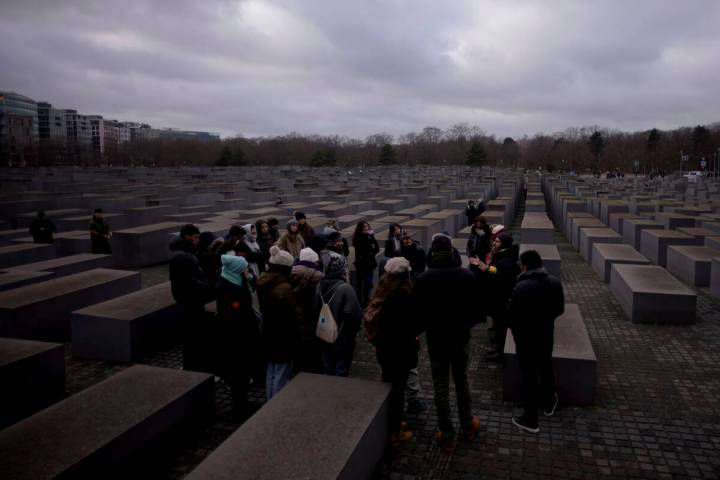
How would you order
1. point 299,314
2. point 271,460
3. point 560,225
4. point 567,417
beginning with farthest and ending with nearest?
point 560,225 → point 567,417 → point 299,314 → point 271,460

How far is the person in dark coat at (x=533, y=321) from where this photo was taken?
4.89 m

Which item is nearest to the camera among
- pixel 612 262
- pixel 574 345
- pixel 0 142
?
pixel 574 345

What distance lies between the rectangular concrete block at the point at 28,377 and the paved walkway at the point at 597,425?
1.52 feet

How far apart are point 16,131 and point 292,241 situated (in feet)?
388

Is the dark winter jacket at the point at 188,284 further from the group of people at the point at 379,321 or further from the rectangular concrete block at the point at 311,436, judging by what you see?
the rectangular concrete block at the point at 311,436

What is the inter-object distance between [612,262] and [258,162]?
309 ft

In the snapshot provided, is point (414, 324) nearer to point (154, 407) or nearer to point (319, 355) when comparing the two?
point (319, 355)

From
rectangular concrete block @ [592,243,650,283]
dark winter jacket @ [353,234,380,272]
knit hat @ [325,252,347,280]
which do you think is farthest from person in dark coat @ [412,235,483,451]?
rectangular concrete block @ [592,243,650,283]

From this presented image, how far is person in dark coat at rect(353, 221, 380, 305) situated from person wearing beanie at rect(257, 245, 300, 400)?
11.4ft

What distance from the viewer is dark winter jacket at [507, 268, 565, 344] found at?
4883mm

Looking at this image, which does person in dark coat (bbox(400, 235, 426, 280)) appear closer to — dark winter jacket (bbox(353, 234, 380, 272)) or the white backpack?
dark winter jacket (bbox(353, 234, 380, 272))

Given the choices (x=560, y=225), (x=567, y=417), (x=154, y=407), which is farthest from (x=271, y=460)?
(x=560, y=225)

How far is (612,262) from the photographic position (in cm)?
1111

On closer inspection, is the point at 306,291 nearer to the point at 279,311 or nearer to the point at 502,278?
the point at 279,311
